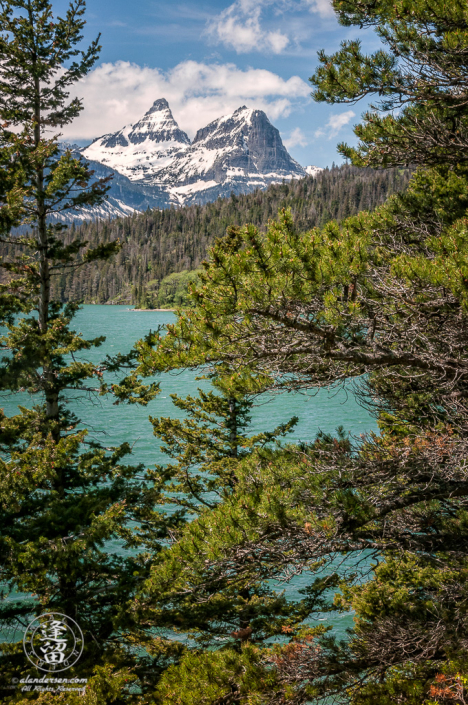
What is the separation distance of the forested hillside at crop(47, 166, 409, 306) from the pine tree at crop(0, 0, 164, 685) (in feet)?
340

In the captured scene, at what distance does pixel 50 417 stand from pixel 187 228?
16956cm

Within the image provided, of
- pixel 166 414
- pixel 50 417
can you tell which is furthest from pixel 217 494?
pixel 166 414

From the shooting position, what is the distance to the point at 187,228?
170250mm

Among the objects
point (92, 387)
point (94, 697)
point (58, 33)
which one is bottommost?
point (94, 697)

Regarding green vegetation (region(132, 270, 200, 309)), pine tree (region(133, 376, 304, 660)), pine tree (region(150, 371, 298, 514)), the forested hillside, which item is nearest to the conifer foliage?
pine tree (region(133, 376, 304, 660))

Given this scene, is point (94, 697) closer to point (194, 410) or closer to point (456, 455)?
point (456, 455)

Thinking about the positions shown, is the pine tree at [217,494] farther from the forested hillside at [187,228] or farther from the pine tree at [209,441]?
the forested hillside at [187,228]

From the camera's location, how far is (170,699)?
214 inches

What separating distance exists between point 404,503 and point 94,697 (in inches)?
160

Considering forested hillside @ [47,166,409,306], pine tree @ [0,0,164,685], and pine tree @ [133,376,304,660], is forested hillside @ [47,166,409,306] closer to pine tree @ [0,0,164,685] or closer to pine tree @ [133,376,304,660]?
pine tree @ [133,376,304,660]

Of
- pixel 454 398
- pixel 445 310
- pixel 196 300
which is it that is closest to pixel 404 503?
pixel 454 398
